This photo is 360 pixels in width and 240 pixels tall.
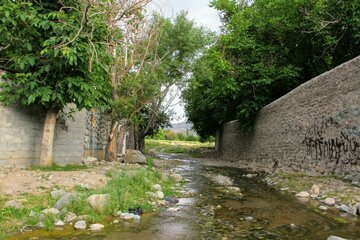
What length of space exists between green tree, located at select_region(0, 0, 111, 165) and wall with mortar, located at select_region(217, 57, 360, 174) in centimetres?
690

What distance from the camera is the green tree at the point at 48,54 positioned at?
26.1 feet

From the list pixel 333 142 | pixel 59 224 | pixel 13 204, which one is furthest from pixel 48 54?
pixel 333 142

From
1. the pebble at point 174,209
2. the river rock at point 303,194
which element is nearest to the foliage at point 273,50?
the river rock at point 303,194

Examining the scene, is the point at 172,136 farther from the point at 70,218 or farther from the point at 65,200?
the point at 70,218

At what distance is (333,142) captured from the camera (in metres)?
10.8

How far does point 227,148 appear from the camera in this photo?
26.1 m

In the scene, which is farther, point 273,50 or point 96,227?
point 273,50

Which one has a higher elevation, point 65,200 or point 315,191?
point 65,200

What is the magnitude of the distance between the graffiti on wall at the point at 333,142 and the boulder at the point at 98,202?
23.1 feet

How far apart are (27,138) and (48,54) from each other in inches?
89.1

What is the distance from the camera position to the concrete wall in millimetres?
8245

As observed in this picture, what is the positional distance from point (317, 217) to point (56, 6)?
7747 mm

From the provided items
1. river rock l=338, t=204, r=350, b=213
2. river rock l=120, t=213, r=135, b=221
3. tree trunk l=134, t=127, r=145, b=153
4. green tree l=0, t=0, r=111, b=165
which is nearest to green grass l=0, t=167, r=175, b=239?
river rock l=120, t=213, r=135, b=221

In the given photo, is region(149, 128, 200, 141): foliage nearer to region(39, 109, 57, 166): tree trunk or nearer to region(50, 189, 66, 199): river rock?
region(39, 109, 57, 166): tree trunk
